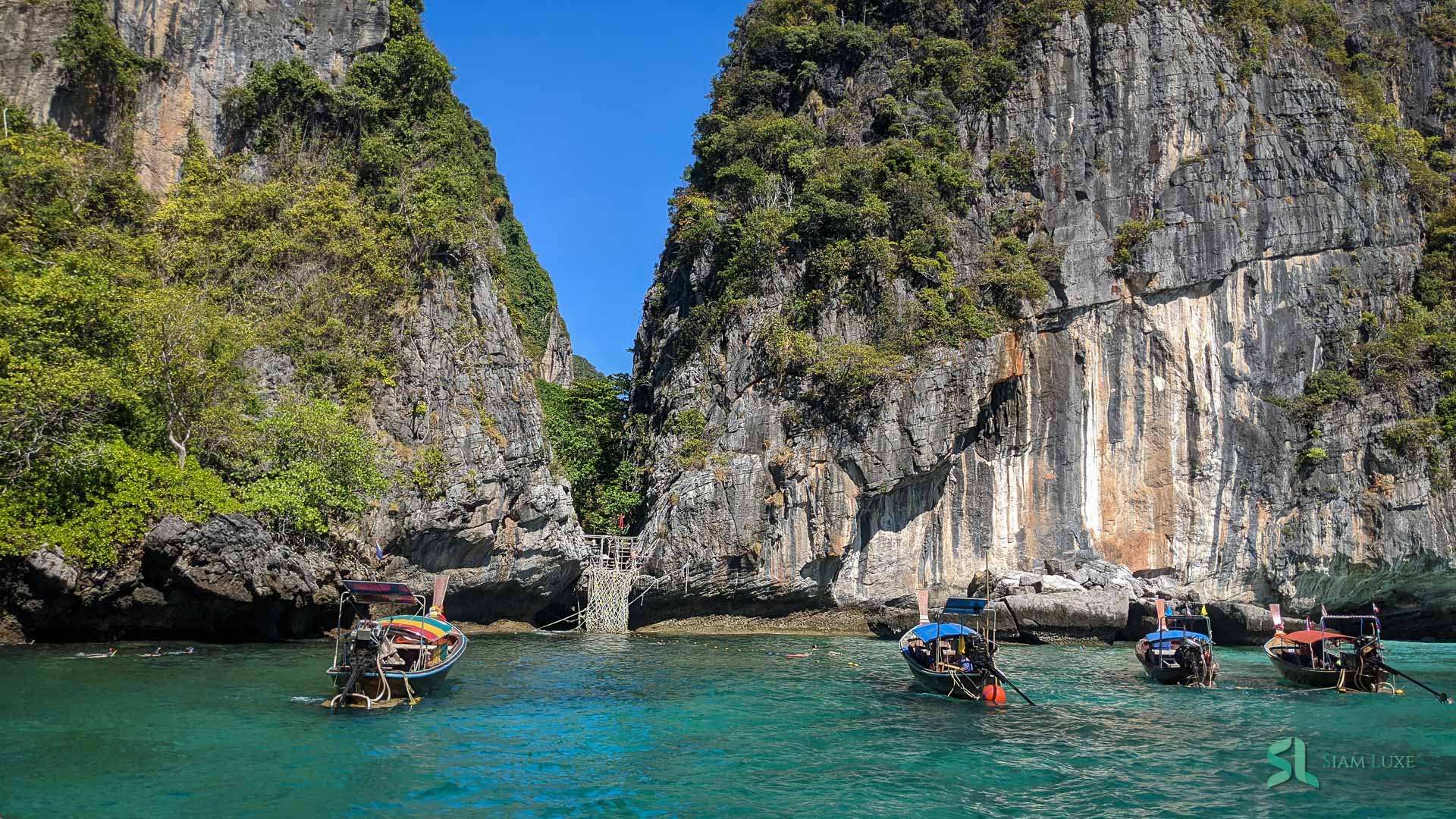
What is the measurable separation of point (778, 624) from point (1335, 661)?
1929 centimetres

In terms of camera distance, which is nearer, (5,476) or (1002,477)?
(5,476)

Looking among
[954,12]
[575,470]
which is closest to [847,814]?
[575,470]

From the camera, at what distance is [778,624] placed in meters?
35.3

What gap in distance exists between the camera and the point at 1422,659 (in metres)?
28.2

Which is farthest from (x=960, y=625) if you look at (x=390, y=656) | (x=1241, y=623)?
(x=1241, y=623)

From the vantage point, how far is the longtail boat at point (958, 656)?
1812cm

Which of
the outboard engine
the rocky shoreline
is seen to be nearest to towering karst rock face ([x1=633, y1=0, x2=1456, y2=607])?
the rocky shoreline

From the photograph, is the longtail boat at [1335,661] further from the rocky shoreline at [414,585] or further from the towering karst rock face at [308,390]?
the towering karst rock face at [308,390]

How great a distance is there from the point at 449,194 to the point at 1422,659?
39.0 metres

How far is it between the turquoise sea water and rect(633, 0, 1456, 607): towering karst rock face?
1340 cm

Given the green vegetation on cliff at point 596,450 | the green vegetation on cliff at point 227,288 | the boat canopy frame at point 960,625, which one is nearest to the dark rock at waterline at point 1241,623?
the boat canopy frame at point 960,625

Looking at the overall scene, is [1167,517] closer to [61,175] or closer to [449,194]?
[449,194]
